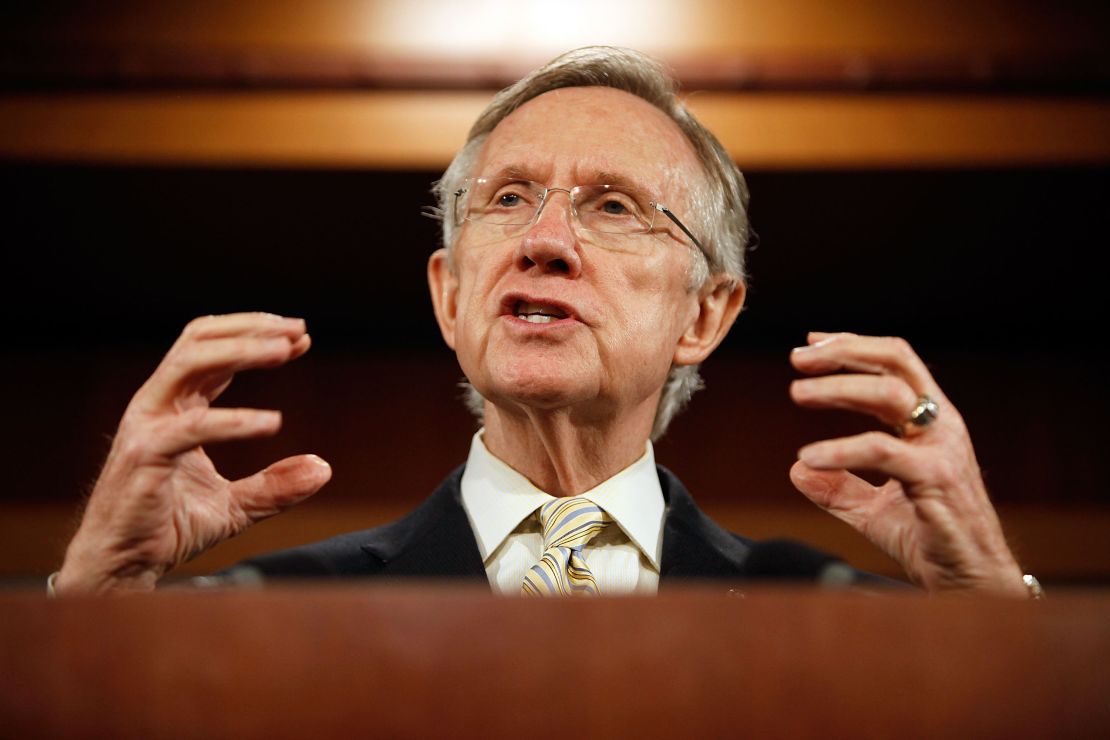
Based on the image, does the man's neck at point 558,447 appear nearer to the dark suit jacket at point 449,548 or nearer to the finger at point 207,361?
the dark suit jacket at point 449,548

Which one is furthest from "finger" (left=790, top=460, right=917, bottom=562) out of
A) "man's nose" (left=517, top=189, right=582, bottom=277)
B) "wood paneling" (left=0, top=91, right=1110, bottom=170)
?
"wood paneling" (left=0, top=91, right=1110, bottom=170)

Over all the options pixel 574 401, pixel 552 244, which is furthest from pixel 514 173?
pixel 574 401

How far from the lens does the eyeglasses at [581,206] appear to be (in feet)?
4.11

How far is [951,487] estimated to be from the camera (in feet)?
2.94

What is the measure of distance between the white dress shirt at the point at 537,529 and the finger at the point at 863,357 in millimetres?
377

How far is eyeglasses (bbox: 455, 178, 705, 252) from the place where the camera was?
4.11 feet

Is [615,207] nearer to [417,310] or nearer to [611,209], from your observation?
[611,209]

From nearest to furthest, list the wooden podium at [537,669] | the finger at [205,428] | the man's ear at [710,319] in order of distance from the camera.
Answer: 1. the wooden podium at [537,669]
2. the finger at [205,428]
3. the man's ear at [710,319]

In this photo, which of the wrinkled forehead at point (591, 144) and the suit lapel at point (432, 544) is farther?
the wrinkled forehead at point (591, 144)

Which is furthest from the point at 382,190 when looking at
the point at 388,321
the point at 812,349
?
the point at 812,349

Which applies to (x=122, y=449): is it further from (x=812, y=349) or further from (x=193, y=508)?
(x=812, y=349)

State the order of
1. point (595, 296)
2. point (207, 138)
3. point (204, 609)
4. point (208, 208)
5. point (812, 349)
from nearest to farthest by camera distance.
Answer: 1. point (204, 609)
2. point (812, 349)
3. point (595, 296)
4. point (207, 138)
5. point (208, 208)

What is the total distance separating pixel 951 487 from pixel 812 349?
0.56ft

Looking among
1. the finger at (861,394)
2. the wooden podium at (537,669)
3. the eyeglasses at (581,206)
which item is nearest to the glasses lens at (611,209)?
the eyeglasses at (581,206)
